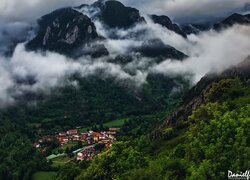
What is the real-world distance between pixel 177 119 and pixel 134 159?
1628 inches

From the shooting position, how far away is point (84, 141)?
19950cm

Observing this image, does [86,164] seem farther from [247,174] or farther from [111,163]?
[247,174]

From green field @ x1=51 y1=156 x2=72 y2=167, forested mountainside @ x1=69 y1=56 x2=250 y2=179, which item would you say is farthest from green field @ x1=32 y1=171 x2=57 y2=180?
forested mountainside @ x1=69 y1=56 x2=250 y2=179

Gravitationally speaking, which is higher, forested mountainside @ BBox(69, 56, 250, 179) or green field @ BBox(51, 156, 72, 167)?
forested mountainside @ BBox(69, 56, 250, 179)

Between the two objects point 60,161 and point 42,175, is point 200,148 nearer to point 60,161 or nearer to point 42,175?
point 42,175

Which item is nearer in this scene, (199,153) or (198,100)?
(199,153)

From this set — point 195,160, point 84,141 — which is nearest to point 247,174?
point 195,160

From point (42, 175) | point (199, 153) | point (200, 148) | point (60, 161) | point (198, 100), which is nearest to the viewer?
point (199, 153)

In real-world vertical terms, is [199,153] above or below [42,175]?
above

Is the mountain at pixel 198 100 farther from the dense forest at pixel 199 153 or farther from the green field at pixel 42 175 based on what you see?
the green field at pixel 42 175

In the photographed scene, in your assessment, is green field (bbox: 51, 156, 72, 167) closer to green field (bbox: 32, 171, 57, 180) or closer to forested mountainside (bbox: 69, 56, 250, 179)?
green field (bbox: 32, 171, 57, 180)

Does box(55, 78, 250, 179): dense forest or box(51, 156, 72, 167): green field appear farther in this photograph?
box(51, 156, 72, 167): green field

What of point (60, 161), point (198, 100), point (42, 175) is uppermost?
point (198, 100)

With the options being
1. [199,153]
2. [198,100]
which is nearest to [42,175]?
[198,100]
